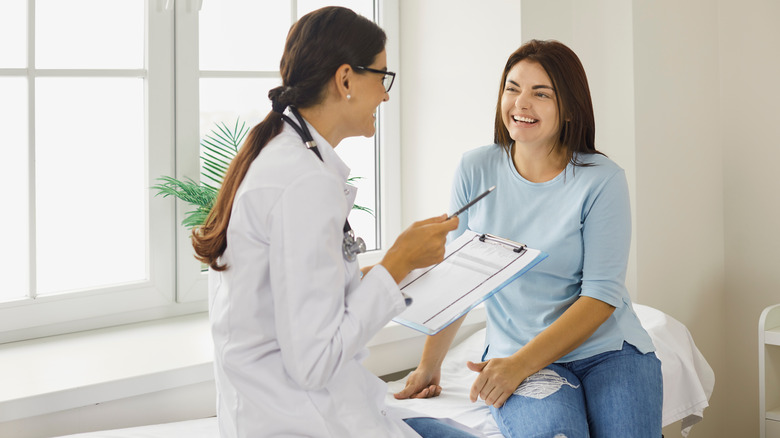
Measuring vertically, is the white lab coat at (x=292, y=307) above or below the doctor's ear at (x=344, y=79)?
below

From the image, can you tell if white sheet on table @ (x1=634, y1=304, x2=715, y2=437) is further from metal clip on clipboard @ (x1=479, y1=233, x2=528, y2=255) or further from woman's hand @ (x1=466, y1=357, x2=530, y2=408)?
metal clip on clipboard @ (x1=479, y1=233, x2=528, y2=255)

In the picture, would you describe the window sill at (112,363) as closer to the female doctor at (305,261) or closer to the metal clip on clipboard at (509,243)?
the female doctor at (305,261)

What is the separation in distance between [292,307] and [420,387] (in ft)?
2.76

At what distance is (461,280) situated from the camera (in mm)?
1349

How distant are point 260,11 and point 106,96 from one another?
20.8 inches

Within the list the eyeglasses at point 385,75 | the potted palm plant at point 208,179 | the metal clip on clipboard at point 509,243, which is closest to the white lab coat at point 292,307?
the eyeglasses at point 385,75

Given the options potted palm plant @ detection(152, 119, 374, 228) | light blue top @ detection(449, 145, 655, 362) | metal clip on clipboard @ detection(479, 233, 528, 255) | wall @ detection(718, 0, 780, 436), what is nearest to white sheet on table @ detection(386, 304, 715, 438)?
light blue top @ detection(449, 145, 655, 362)

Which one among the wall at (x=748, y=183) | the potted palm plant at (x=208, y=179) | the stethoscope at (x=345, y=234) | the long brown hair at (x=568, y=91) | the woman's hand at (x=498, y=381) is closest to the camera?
the stethoscope at (x=345, y=234)

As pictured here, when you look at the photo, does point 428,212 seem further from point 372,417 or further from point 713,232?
point 372,417

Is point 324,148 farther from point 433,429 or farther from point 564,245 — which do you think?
point 564,245

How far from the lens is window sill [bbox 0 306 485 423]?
1.39m

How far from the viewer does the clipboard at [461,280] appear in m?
1.29

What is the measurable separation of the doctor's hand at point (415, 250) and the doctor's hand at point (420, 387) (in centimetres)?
66

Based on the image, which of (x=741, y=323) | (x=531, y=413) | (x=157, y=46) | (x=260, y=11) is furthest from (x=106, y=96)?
(x=741, y=323)
